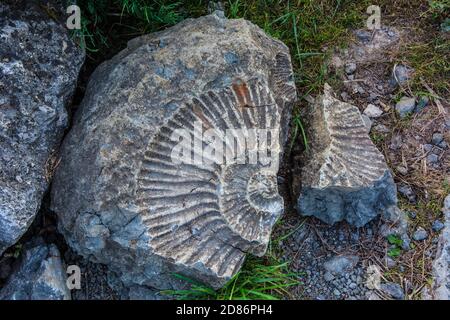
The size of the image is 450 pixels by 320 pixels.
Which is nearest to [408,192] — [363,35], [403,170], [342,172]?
[403,170]

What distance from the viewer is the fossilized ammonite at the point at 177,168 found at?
2.88 metres

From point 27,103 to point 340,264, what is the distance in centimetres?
178

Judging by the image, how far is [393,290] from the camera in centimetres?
312

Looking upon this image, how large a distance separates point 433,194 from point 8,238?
86.9 inches

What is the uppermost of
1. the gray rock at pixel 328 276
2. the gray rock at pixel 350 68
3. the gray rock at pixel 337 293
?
the gray rock at pixel 350 68

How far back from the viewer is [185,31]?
315 cm

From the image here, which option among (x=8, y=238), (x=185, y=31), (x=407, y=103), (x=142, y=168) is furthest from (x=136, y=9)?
(x=407, y=103)

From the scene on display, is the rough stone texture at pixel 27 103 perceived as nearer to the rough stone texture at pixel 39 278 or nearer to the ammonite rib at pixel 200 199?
the rough stone texture at pixel 39 278

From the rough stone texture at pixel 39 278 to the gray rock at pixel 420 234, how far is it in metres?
1.83

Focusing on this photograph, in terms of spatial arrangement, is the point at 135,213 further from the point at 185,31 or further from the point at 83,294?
the point at 185,31

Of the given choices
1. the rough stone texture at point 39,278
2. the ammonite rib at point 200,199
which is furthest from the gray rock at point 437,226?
the rough stone texture at point 39,278

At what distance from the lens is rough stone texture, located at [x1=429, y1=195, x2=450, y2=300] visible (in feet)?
10.2

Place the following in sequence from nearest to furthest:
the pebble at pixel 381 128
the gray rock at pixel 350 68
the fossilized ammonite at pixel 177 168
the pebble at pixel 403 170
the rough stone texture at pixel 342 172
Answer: the fossilized ammonite at pixel 177 168 < the rough stone texture at pixel 342 172 < the pebble at pixel 403 170 < the pebble at pixel 381 128 < the gray rock at pixel 350 68

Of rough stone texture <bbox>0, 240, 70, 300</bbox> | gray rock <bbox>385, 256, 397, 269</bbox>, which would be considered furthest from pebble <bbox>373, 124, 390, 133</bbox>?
rough stone texture <bbox>0, 240, 70, 300</bbox>
